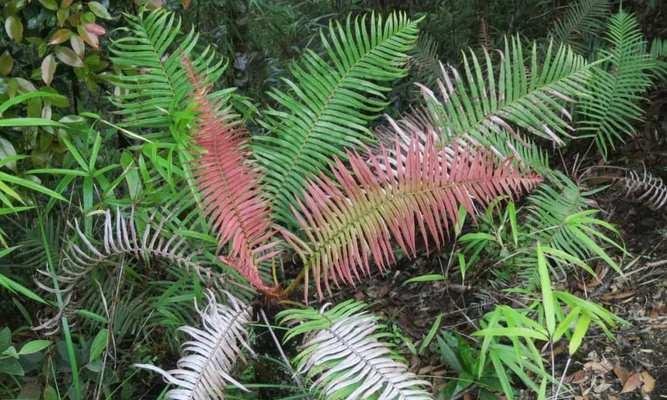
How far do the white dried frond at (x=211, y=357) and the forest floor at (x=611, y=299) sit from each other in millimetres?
592

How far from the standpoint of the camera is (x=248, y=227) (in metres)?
1.75

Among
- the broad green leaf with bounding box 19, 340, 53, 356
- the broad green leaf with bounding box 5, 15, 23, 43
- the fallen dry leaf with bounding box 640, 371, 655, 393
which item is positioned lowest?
the fallen dry leaf with bounding box 640, 371, 655, 393

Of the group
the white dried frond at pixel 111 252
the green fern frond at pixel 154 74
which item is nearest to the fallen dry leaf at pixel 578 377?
the white dried frond at pixel 111 252

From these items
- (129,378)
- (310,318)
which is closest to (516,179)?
(310,318)

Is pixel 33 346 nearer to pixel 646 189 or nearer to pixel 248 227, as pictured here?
pixel 248 227

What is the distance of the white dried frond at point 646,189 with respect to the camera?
2238 mm

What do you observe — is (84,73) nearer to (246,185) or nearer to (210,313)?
(246,185)

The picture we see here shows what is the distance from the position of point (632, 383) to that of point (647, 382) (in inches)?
1.5

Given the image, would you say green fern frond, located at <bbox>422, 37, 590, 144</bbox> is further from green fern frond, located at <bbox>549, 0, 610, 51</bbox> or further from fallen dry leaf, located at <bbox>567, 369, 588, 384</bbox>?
green fern frond, located at <bbox>549, 0, 610, 51</bbox>

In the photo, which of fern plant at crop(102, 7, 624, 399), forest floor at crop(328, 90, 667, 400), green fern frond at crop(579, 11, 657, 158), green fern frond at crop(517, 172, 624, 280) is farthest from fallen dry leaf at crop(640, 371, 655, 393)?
green fern frond at crop(579, 11, 657, 158)

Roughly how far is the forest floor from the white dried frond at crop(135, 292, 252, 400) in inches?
23.3

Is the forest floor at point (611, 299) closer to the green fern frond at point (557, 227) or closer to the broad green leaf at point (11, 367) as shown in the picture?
the green fern frond at point (557, 227)

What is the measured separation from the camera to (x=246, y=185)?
5.65ft

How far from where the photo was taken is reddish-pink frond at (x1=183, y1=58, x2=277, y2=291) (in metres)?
1.69
